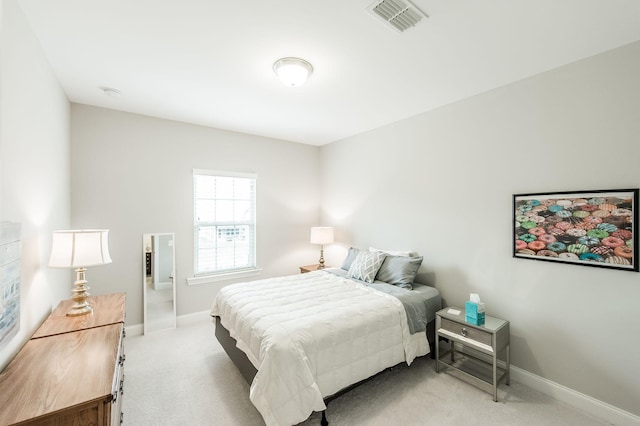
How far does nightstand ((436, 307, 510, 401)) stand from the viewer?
2.26 metres

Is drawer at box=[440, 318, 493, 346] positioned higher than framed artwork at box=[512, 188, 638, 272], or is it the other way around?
framed artwork at box=[512, 188, 638, 272]

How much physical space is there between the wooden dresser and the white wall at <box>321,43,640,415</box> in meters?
3.03

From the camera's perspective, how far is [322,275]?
3.49 m

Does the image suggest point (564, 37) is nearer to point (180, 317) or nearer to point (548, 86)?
point (548, 86)

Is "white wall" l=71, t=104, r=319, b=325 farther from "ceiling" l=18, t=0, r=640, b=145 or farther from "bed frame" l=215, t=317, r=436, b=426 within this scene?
"bed frame" l=215, t=317, r=436, b=426

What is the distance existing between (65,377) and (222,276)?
2.71 meters

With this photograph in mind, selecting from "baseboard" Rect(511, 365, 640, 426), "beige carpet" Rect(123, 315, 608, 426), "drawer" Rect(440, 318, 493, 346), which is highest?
"drawer" Rect(440, 318, 493, 346)

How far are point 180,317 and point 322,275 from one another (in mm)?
2025

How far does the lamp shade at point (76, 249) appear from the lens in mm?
2014

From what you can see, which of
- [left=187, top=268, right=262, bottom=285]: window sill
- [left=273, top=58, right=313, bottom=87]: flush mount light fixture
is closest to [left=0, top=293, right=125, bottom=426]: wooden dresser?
[left=187, top=268, right=262, bottom=285]: window sill

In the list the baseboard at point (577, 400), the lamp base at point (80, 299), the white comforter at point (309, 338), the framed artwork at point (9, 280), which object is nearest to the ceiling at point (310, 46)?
the framed artwork at point (9, 280)

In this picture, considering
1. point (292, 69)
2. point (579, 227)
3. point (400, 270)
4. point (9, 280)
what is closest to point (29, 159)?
point (9, 280)

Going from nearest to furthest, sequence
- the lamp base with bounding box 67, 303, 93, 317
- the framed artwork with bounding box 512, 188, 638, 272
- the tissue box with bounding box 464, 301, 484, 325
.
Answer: the framed artwork with bounding box 512, 188, 638, 272 < the lamp base with bounding box 67, 303, 93, 317 < the tissue box with bounding box 464, 301, 484, 325

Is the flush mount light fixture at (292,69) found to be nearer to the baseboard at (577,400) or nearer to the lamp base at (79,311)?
the lamp base at (79,311)
